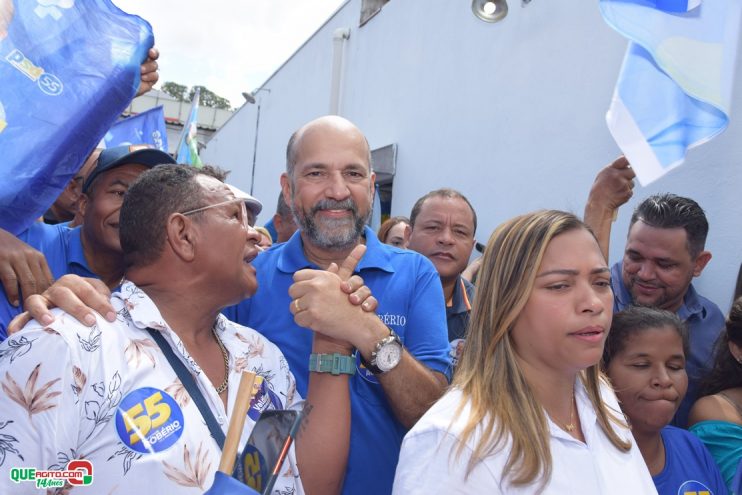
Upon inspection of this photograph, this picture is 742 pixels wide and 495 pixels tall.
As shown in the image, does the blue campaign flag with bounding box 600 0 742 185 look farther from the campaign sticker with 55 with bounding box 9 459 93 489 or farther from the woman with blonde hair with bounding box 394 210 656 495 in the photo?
the campaign sticker with 55 with bounding box 9 459 93 489

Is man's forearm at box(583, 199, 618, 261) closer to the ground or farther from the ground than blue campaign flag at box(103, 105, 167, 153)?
closer to the ground

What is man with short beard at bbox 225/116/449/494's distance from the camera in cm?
189

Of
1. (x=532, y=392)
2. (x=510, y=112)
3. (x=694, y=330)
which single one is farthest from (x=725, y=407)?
(x=510, y=112)

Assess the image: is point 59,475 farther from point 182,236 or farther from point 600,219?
point 600,219

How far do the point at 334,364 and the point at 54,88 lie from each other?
1.43 metres

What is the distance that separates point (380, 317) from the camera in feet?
7.09

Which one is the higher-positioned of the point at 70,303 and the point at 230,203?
the point at 230,203

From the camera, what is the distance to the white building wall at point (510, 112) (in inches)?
137

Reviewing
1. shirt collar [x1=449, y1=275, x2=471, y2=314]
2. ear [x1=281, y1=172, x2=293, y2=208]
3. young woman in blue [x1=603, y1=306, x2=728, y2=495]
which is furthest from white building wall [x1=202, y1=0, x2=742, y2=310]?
ear [x1=281, y1=172, x2=293, y2=208]

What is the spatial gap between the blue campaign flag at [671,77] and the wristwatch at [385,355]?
53.5 inches

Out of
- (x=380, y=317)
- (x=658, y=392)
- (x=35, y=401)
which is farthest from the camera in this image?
(x=658, y=392)

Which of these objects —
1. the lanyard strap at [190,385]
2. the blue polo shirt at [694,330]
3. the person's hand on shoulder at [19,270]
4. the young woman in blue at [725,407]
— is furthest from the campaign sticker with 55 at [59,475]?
the blue polo shirt at [694,330]

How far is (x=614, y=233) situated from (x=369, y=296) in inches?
105

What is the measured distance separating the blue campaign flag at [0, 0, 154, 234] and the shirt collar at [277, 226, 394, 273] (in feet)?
2.67
